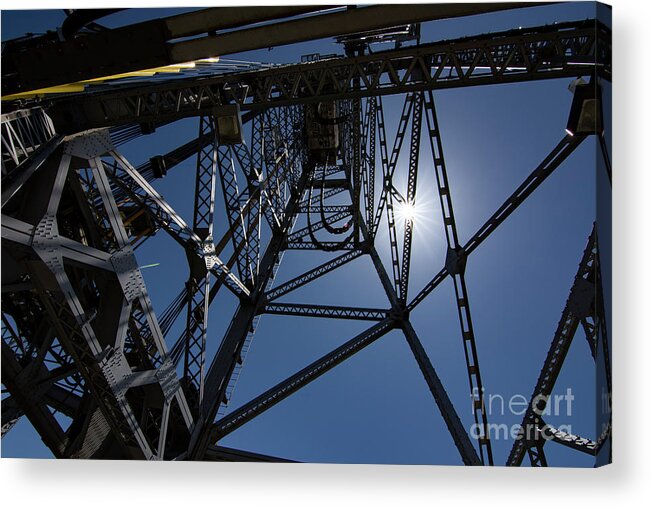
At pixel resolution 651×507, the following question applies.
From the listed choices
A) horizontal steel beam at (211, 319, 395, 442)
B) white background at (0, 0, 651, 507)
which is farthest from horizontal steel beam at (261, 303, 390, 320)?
white background at (0, 0, 651, 507)

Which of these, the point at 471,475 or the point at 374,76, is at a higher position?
the point at 374,76

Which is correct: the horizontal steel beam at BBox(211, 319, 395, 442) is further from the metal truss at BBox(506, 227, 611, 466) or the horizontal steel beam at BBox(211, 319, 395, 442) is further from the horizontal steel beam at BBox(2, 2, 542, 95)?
the horizontal steel beam at BBox(2, 2, 542, 95)

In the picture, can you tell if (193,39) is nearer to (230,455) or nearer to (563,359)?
(230,455)

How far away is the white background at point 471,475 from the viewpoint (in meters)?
5.02

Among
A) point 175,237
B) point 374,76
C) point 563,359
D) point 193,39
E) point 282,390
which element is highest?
point 193,39

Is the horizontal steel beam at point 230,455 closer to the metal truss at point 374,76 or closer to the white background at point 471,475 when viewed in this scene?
the white background at point 471,475

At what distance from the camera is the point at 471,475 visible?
539 centimetres

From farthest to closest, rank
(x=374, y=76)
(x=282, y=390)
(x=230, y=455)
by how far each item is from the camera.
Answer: (x=282, y=390)
(x=230, y=455)
(x=374, y=76)

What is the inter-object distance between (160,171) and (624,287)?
8154 millimetres

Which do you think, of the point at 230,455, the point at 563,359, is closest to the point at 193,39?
the point at 230,455

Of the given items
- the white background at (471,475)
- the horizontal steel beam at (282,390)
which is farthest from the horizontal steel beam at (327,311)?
the white background at (471,475)

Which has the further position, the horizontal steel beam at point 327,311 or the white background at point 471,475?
the horizontal steel beam at point 327,311

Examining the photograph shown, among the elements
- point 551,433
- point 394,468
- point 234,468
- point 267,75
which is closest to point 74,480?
point 234,468

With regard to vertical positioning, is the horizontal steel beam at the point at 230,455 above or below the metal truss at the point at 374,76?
below
